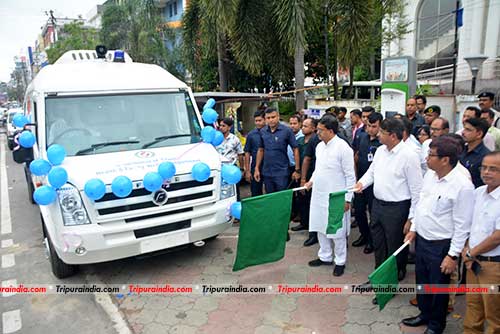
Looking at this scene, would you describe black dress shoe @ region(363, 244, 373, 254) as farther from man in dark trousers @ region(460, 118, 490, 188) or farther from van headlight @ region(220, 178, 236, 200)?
van headlight @ region(220, 178, 236, 200)

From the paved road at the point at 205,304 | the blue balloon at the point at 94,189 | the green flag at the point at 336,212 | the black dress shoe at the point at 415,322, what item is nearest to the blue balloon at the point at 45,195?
the blue balloon at the point at 94,189

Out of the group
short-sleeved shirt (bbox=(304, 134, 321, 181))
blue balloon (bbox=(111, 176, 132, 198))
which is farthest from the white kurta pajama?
blue balloon (bbox=(111, 176, 132, 198))

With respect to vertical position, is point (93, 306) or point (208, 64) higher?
point (208, 64)

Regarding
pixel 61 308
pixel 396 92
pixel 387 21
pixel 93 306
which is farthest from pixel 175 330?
pixel 387 21

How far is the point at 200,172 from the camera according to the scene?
4012 millimetres

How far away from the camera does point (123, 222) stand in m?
3.84

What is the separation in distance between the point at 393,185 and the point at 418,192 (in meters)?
0.21

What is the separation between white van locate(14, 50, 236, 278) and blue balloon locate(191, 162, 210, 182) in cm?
10

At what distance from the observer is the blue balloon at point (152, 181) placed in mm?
3703

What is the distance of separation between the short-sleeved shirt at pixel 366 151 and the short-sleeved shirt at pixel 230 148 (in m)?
2.04

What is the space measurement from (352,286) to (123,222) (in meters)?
2.46

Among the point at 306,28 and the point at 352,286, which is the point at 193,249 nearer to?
the point at 352,286

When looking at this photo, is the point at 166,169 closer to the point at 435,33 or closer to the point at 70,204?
the point at 70,204

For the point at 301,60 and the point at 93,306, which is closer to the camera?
the point at 93,306
